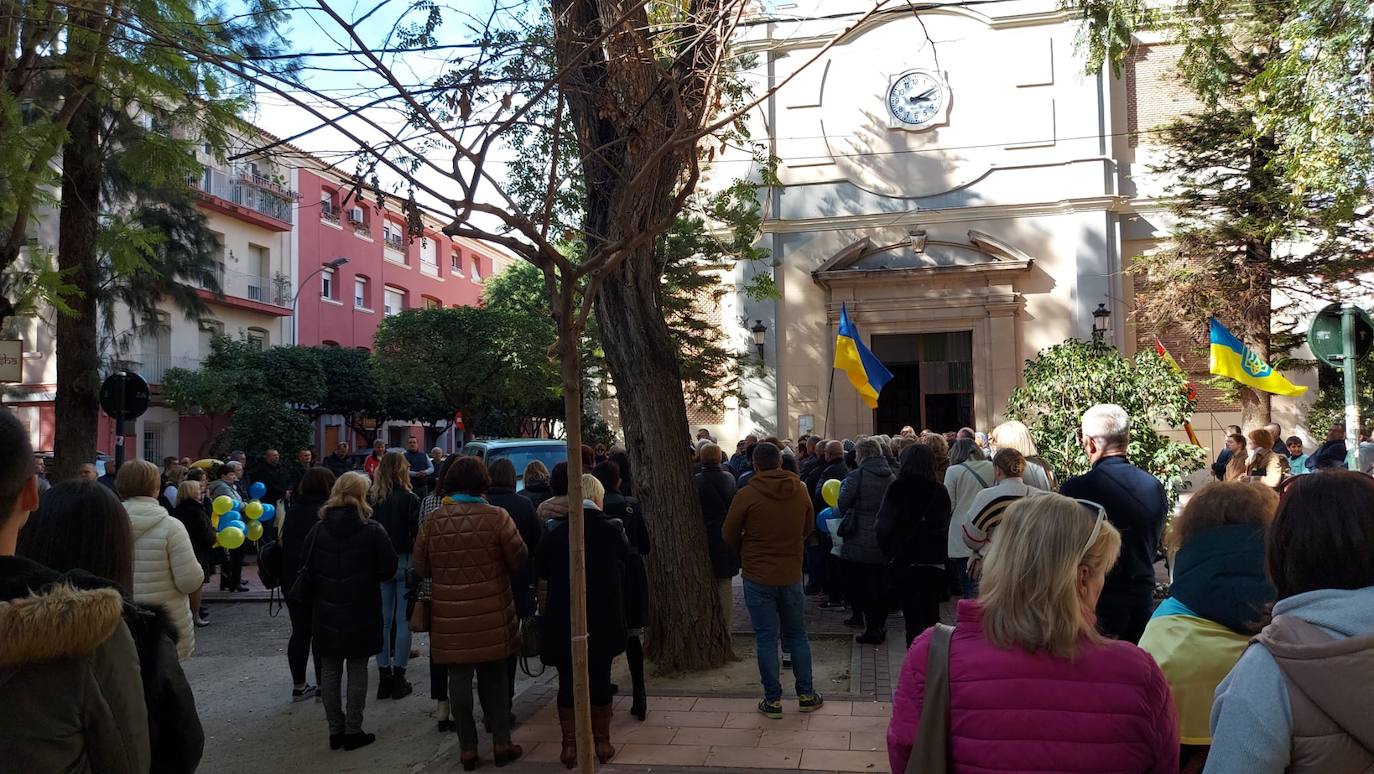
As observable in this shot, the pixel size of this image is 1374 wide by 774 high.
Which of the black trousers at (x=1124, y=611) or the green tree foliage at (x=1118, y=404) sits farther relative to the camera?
the green tree foliage at (x=1118, y=404)

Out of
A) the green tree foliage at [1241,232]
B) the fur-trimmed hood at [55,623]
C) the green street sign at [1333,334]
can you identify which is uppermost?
the green tree foliage at [1241,232]

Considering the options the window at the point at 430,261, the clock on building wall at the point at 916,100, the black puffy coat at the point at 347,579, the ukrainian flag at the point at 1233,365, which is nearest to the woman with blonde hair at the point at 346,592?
the black puffy coat at the point at 347,579

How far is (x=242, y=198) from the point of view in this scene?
1307 inches

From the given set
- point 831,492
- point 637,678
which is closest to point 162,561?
point 637,678

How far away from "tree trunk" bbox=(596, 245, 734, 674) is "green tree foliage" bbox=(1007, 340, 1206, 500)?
5.73m

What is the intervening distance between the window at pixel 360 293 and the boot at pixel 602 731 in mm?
36194

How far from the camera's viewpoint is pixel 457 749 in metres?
6.33

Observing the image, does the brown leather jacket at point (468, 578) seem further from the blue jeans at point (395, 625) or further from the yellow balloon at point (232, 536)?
the yellow balloon at point (232, 536)

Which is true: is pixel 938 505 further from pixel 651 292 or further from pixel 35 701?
pixel 35 701

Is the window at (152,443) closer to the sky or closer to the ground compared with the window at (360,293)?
closer to the ground

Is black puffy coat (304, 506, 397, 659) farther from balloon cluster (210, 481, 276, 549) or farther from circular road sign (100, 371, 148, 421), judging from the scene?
circular road sign (100, 371, 148, 421)

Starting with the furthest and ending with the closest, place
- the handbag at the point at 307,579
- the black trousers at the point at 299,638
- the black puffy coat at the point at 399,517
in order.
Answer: the black puffy coat at the point at 399,517 < the black trousers at the point at 299,638 < the handbag at the point at 307,579

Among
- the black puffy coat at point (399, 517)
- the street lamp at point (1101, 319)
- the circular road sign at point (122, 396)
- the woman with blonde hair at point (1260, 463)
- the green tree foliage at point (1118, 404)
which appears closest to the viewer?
the black puffy coat at point (399, 517)

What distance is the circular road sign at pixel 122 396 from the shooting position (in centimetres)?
1206
